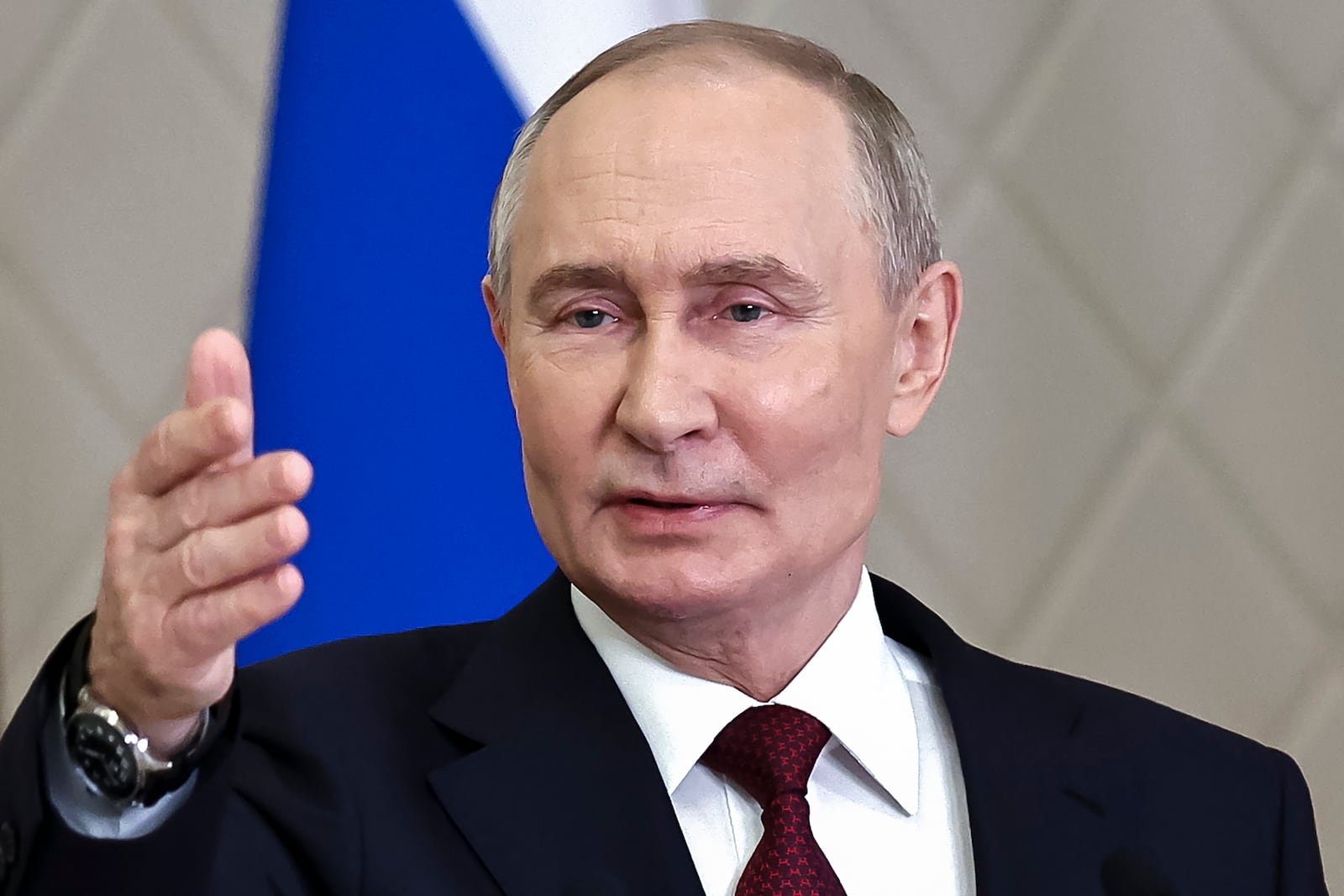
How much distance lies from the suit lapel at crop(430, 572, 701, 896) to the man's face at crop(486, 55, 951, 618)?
83 mm

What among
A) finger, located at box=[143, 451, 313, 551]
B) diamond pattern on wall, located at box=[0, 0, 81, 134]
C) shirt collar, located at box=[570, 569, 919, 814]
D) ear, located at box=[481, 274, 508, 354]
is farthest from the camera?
diamond pattern on wall, located at box=[0, 0, 81, 134]

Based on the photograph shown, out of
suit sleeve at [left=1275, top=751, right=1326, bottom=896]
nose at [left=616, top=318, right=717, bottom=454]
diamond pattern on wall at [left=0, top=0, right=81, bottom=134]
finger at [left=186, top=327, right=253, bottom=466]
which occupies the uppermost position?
diamond pattern on wall at [left=0, top=0, right=81, bottom=134]

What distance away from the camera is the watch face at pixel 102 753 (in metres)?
0.90

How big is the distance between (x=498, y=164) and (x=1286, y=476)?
1.07 m

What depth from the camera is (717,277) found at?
120cm

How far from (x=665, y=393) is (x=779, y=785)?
293 mm

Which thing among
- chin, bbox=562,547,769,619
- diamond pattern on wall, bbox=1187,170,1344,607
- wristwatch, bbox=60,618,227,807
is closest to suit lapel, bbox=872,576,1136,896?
chin, bbox=562,547,769,619

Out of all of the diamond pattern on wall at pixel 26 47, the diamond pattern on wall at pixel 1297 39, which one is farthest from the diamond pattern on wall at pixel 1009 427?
the diamond pattern on wall at pixel 26 47

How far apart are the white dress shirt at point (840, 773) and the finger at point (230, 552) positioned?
1.48ft

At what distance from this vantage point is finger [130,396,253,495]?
0.81m

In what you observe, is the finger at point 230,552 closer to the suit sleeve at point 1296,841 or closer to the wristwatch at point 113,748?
the wristwatch at point 113,748

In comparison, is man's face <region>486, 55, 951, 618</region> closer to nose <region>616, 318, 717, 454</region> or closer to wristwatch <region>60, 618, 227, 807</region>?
nose <region>616, 318, 717, 454</region>

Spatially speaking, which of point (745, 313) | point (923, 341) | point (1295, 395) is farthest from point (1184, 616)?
point (745, 313)

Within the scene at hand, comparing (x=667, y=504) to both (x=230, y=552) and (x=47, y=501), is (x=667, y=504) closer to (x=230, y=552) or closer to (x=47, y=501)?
(x=230, y=552)
